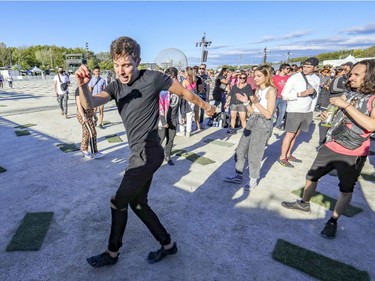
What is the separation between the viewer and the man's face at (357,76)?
8.72ft

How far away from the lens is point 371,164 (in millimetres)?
5766

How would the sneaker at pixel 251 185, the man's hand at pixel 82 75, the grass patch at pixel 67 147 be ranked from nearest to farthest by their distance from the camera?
the man's hand at pixel 82 75 → the sneaker at pixel 251 185 → the grass patch at pixel 67 147

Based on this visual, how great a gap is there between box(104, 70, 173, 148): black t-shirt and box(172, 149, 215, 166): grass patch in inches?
133

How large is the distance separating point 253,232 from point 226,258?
637mm

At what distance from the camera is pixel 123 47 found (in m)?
2.01

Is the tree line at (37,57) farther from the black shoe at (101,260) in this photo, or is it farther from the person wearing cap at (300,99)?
the black shoe at (101,260)

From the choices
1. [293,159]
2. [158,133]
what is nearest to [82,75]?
[158,133]

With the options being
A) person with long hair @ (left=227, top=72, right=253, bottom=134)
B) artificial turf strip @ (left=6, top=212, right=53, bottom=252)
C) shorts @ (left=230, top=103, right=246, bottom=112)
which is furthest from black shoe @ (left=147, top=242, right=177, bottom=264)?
shorts @ (left=230, top=103, right=246, bottom=112)

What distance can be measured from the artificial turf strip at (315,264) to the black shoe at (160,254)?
1.13 metres

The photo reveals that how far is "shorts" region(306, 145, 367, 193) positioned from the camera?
111 inches

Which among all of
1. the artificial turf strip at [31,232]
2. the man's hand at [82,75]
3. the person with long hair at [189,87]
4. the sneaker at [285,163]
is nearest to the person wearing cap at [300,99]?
the sneaker at [285,163]

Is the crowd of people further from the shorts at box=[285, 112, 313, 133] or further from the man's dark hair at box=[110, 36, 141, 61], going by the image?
the shorts at box=[285, 112, 313, 133]

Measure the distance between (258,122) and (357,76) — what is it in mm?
1542

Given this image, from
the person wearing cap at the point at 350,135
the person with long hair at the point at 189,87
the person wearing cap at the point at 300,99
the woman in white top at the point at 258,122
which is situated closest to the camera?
the person wearing cap at the point at 350,135
